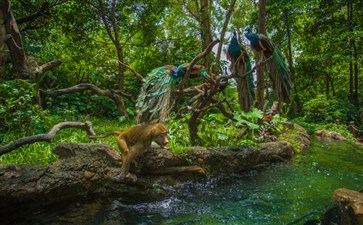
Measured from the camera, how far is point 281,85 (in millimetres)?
4828

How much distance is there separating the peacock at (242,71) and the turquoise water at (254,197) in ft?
4.89

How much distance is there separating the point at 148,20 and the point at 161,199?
22.4ft

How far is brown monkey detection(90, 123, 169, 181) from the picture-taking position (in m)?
2.86

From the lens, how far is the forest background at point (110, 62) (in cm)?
429

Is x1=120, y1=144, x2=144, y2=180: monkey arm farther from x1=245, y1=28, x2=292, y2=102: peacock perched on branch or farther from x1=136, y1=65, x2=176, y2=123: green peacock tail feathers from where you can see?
x1=245, y1=28, x2=292, y2=102: peacock perched on branch

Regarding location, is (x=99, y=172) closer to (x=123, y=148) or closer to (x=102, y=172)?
(x=102, y=172)

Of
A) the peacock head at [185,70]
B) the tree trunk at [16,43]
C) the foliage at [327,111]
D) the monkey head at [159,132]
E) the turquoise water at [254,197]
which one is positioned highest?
the tree trunk at [16,43]

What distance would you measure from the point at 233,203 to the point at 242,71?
269 centimetres

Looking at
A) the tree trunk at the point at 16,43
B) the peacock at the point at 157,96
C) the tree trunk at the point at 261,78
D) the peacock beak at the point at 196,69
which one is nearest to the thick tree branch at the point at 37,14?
the tree trunk at the point at 16,43

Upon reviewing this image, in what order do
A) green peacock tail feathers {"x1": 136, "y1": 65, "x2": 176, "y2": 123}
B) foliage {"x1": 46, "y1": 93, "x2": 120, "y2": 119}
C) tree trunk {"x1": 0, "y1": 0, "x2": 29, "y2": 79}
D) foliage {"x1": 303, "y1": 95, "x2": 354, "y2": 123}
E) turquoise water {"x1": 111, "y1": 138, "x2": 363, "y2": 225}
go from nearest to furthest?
turquoise water {"x1": 111, "y1": 138, "x2": 363, "y2": 225} → green peacock tail feathers {"x1": 136, "y1": 65, "x2": 176, "y2": 123} → tree trunk {"x1": 0, "y1": 0, "x2": 29, "y2": 79} → foliage {"x1": 46, "y1": 93, "x2": 120, "y2": 119} → foliage {"x1": 303, "y1": 95, "x2": 354, "y2": 123}

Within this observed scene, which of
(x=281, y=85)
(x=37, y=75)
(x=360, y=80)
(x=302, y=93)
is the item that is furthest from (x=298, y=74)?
(x=37, y=75)

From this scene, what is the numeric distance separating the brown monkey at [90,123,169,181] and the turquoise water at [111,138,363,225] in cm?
46

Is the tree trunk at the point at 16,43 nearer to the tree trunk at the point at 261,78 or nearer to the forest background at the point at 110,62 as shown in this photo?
the forest background at the point at 110,62

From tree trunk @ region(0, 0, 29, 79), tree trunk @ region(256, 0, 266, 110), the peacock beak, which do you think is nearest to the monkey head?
the peacock beak
